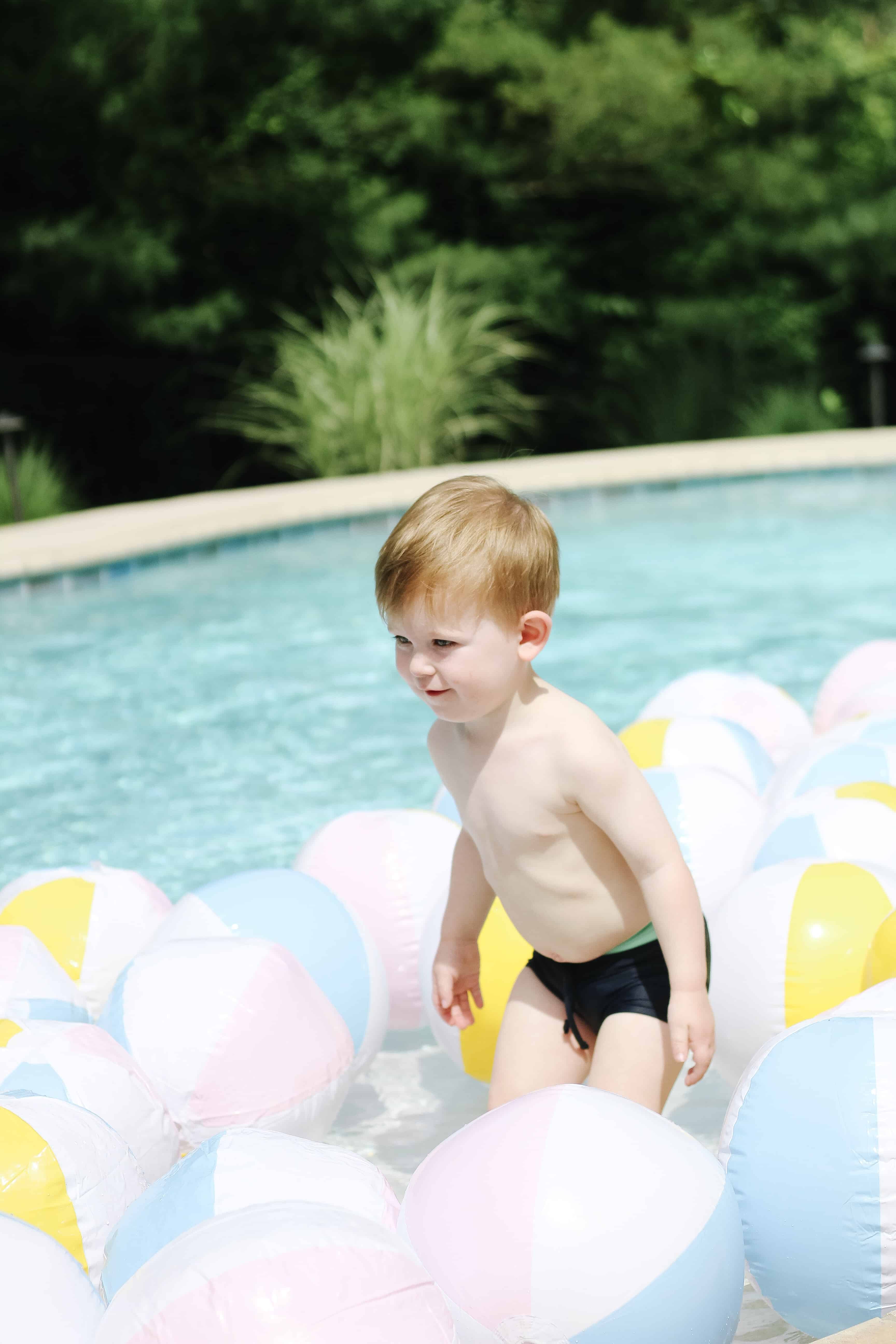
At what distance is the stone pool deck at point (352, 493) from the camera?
10.2 metres

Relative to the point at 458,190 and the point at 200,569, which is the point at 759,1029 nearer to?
the point at 200,569

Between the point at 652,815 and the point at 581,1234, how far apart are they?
0.70 meters

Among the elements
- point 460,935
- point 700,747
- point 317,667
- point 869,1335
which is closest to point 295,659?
point 317,667

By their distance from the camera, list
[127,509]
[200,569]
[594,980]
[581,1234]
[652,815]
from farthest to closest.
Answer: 1. [127,509]
2. [200,569]
3. [594,980]
4. [652,815]
5. [581,1234]

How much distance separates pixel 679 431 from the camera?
1792cm

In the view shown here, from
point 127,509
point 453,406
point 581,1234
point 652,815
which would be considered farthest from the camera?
point 453,406

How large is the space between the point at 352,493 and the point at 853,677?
7844mm

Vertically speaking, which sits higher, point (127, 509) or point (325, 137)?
point (325, 137)

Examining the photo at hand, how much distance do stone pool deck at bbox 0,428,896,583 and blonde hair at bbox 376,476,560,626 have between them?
7.08 meters

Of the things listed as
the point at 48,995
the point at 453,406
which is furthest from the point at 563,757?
the point at 453,406

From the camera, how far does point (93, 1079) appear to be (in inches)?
94.5

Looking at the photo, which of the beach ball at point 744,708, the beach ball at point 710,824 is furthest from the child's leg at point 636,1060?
the beach ball at point 744,708

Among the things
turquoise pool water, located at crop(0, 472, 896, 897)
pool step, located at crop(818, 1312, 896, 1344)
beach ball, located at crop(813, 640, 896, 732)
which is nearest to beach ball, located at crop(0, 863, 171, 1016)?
turquoise pool water, located at crop(0, 472, 896, 897)

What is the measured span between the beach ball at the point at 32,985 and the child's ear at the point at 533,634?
1.15 metres
